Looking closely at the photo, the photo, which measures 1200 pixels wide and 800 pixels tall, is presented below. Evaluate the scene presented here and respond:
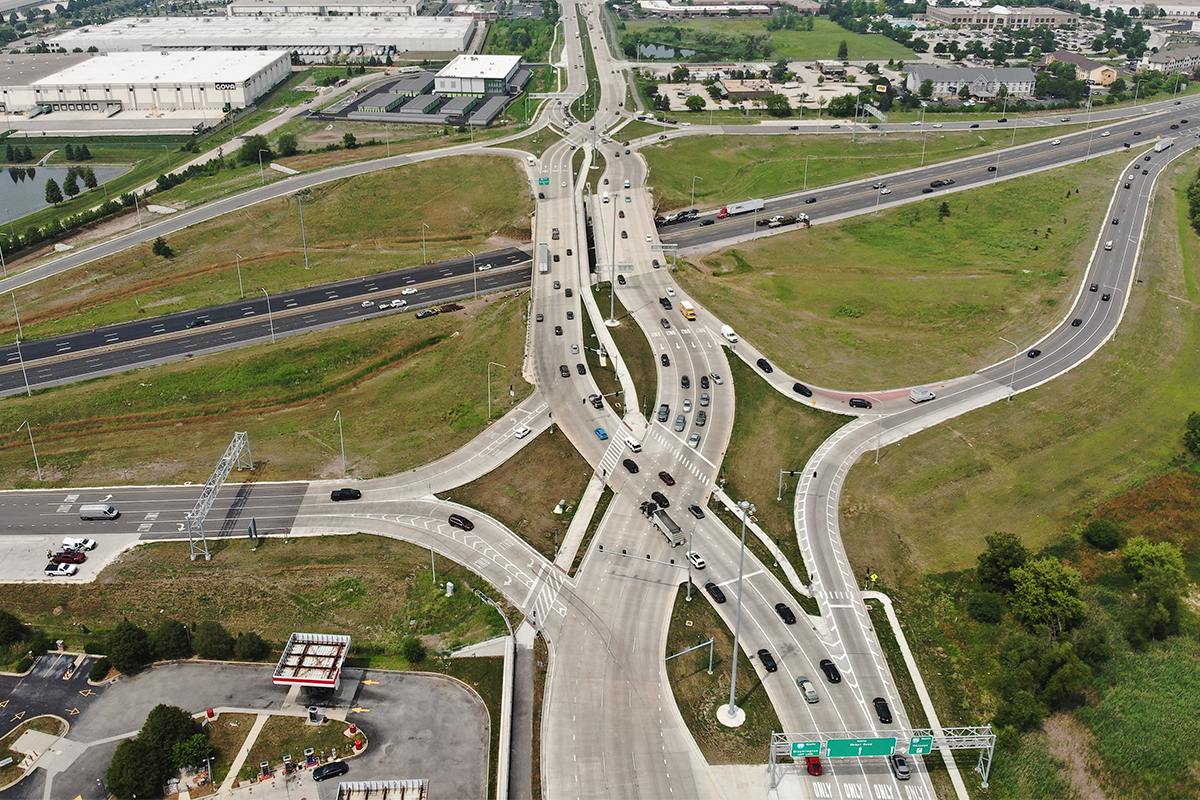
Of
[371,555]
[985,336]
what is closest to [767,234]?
[985,336]

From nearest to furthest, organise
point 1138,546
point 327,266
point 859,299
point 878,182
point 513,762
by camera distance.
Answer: point 513,762, point 1138,546, point 859,299, point 327,266, point 878,182

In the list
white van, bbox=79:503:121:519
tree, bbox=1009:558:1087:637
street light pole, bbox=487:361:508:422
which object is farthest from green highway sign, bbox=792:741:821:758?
white van, bbox=79:503:121:519

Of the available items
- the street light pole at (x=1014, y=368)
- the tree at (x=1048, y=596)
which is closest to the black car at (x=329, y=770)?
the tree at (x=1048, y=596)

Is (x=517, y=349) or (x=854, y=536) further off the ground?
(x=517, y=349)

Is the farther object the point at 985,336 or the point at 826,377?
the point at 985,336

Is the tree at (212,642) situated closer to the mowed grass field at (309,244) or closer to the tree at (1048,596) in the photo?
the tree at (1048,596)

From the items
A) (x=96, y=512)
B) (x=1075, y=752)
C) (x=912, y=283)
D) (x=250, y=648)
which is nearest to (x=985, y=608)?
(x=1075, y=752)

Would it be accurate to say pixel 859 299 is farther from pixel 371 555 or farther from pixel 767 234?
pixel 371 555
